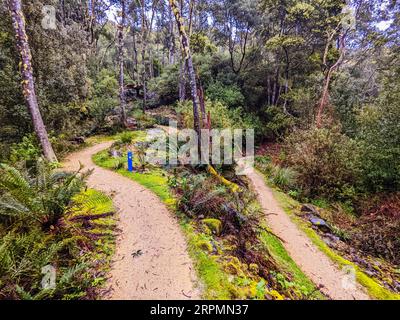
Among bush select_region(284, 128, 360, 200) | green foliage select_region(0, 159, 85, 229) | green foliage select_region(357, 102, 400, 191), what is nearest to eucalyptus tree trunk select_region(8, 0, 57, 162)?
green foliage select_region(0, 159, 85, 229)

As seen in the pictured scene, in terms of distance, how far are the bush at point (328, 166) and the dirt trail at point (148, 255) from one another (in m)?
7.07

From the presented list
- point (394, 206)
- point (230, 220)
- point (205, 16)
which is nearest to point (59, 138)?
point (230, 220)

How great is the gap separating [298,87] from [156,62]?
19.6 metres

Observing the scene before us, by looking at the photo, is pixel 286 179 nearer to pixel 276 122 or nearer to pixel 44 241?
pixel 276 122

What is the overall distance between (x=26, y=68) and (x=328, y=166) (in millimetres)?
11993

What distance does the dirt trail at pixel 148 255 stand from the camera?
10.8 ft

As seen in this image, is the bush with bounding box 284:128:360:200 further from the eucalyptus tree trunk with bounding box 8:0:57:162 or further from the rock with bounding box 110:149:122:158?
the eucalyptus tree trunk with bounding box 8:0:57:162

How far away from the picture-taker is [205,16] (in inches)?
978

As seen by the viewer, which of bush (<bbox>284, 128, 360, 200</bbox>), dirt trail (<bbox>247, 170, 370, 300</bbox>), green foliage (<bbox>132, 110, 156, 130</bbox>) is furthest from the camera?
green foliage (<bbox>132, 110, 156, 130</bbox>)

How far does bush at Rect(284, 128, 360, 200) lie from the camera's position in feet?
30.9

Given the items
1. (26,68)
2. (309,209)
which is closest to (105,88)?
(26,68)

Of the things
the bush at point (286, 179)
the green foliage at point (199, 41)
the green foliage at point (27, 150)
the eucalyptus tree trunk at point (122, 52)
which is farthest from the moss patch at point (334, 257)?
the green foliage at point (199, 41)

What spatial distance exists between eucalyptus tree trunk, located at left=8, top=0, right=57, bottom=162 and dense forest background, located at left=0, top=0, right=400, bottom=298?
57cm
